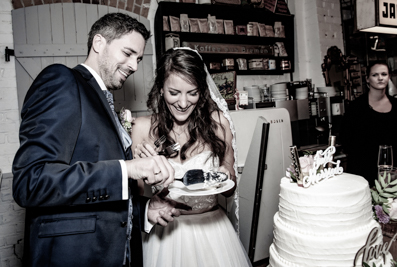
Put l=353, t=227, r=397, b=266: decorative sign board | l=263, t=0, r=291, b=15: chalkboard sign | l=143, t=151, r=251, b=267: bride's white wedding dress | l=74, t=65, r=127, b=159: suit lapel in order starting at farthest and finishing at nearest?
l=263, t=0, r=291, b=15: chalkboard sign → l=143, t=151, r=251, b=267: bride's white wedding dress → l=74, t=65, r=127, b=159: suit lapel → l=353, t=227, r=397, b=266: decorative sign board

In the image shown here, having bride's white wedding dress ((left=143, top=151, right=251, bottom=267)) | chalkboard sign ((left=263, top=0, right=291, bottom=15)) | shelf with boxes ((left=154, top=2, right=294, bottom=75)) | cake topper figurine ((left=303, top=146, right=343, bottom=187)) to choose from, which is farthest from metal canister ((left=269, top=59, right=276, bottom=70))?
cake topper figurine ((left=303, top=146, right=343, bottom=187))

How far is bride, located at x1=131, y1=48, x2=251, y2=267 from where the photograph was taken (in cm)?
168

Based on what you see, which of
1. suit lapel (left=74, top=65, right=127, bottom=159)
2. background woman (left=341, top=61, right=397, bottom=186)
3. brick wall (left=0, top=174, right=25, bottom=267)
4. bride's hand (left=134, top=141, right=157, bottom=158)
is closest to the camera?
suit lapel (left=74, top=65, right=127, bottom=159)

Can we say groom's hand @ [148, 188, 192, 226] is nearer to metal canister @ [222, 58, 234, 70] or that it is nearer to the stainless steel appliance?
the stainless steel appliance

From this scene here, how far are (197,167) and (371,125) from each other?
1982 millimetres

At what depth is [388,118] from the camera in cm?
281

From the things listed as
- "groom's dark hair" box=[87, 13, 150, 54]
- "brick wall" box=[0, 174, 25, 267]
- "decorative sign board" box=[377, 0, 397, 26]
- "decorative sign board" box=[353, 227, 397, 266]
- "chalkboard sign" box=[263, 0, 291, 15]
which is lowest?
"brick wall" box=[0, 174, 25, 267]

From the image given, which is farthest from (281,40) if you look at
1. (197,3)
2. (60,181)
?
(60,181)

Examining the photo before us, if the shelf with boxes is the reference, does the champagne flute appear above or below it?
below

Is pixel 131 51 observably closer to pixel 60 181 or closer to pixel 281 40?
pixel 60 181

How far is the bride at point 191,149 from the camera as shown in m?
1.68

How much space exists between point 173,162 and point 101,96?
0.82 meters

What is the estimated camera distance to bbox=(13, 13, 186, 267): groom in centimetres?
91

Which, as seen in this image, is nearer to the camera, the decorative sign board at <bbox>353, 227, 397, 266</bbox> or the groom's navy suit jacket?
the groom's navy suit jacket
